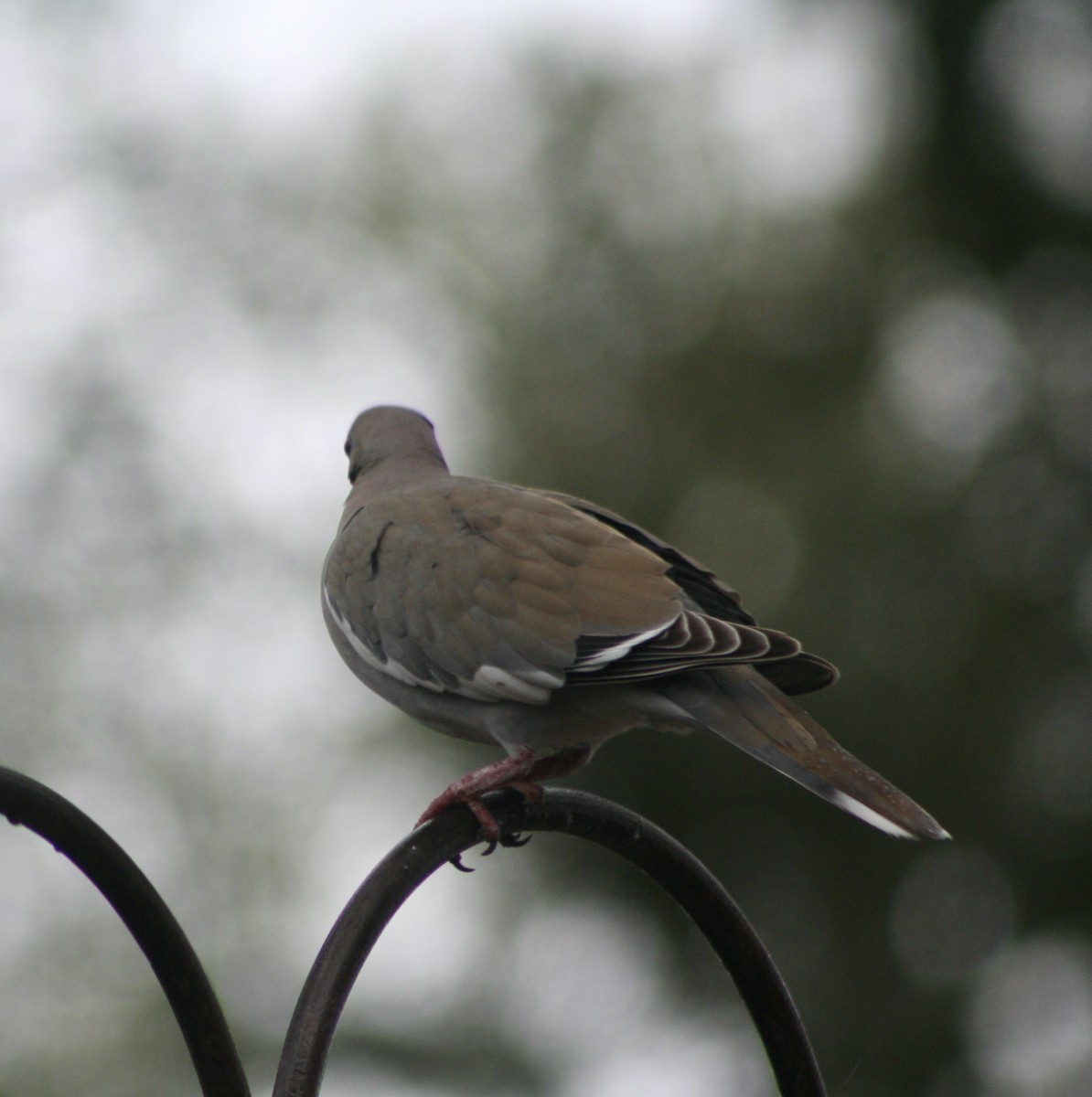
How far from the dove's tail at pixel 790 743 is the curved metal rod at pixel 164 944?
105 cm

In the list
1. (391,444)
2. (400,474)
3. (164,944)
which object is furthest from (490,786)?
(391,444)

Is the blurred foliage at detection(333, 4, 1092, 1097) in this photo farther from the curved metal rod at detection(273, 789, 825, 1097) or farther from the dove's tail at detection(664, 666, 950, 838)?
the curved metal rod at detection(273, 789, 825, 1097)

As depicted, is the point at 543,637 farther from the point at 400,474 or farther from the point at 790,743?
the point at 400,474

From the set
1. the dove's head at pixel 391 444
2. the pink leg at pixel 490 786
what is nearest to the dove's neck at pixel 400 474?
the dove's head at pixel 391 444

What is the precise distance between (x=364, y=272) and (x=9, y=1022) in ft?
23.7

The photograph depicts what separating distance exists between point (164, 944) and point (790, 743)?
1.18 metres

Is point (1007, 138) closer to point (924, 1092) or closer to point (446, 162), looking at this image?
point (446, 162)

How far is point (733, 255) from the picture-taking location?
45.5 feet

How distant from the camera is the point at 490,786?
9.25ft

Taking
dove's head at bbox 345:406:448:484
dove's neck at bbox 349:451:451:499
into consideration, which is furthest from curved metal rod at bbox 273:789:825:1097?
dove's head at bbox 345:406:448:484

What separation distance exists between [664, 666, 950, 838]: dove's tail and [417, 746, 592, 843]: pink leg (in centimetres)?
37

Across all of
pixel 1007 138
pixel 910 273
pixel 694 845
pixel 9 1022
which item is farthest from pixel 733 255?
pixel 9 1022

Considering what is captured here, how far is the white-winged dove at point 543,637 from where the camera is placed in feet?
8.89

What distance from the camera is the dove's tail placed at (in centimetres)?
231
